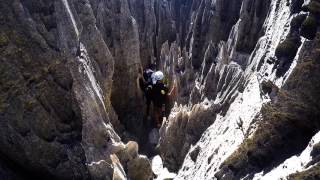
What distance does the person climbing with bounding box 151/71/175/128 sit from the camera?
14990 millimetres

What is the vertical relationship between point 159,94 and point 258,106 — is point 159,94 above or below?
below

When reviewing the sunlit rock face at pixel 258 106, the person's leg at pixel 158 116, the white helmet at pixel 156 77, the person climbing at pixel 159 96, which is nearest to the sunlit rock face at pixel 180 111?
the sunlit rock face at pixel 258 106

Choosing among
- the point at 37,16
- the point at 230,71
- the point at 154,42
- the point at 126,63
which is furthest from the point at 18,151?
the point at 154,42

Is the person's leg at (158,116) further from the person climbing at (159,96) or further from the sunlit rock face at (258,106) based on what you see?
the sunlit rock face at (258,106)

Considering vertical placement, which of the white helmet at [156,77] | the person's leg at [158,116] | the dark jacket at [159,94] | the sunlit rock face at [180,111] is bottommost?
the person's leg at [158,116]

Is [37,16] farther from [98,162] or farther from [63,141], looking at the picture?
[98,162]

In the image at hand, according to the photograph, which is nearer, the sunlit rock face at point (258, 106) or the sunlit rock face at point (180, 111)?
the sunlit rock face at point (258, 106)

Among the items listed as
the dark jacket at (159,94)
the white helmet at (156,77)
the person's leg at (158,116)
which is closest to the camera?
the person's leg at (158,116)

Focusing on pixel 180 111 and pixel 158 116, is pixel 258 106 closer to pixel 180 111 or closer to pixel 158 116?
pixel 180 111

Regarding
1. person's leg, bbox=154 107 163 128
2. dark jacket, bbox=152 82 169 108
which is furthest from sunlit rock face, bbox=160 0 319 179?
dark jacket, bbox=152 82 169 108

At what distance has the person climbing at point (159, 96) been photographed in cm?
1499

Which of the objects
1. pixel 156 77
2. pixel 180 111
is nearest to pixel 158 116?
pixel 156 77

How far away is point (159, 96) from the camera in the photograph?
1559 centimetres

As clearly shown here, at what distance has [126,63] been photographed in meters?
14.4
